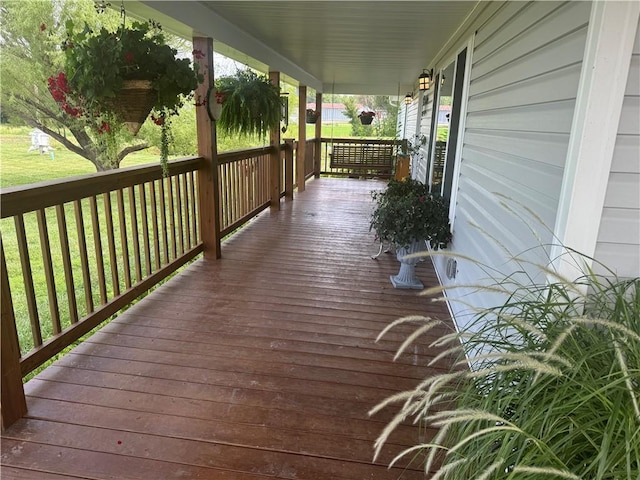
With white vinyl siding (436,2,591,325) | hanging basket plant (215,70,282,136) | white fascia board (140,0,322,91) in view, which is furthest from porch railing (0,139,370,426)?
white vinyl siding (436,2,591,325)

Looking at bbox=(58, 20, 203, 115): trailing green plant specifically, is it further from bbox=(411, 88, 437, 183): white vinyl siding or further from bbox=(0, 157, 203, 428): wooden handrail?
bbox=(411, 88, 437, 183): white vinyl siding

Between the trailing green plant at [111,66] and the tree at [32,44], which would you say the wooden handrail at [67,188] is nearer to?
the trailing green plant at [111,66]

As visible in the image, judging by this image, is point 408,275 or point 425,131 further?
point 425,131

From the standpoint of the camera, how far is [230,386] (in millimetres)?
2174

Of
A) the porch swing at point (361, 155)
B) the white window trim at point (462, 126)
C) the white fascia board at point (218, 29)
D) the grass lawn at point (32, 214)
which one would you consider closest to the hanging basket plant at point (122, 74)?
the white fascia board at point (218, 29)

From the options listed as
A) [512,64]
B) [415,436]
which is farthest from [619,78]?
[415,436]

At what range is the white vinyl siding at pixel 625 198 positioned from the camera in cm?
133

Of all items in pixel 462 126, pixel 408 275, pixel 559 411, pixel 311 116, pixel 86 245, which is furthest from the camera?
pixel 311 116

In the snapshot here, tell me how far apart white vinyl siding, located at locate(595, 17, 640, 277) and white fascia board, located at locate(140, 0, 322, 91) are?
268 centimetres

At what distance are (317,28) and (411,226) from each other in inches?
85.6

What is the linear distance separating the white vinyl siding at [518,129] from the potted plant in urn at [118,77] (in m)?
1.85

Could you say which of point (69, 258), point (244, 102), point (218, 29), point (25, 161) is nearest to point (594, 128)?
point (69, 258)

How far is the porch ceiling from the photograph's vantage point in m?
3.18

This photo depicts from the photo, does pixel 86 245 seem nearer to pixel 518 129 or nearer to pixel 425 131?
pixel 518 129
